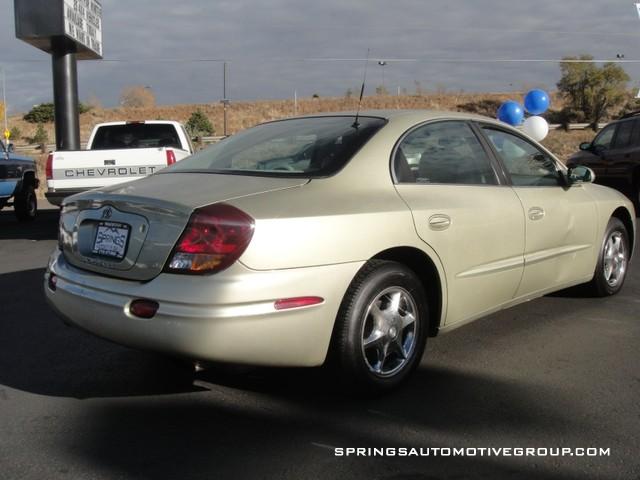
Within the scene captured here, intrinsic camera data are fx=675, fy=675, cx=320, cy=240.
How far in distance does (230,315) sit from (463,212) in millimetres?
1665

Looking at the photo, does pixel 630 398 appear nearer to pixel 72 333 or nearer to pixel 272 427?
pixel 272 427

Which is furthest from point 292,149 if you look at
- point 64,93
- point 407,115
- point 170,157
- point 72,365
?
point 64,93

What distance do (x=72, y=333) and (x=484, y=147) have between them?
10.5ft

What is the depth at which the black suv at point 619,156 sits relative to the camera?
11.6m

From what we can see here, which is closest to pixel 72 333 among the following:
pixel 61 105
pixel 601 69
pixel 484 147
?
pixel 484 147

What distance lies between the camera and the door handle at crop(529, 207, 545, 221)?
14.9 feet

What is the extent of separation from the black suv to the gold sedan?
7.73 m

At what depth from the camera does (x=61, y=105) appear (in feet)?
52.5

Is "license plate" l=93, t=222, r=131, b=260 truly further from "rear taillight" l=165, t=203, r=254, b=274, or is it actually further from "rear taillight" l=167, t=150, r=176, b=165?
"rear taillight" l=167, t=150, r=176, b=165

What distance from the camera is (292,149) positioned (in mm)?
4059

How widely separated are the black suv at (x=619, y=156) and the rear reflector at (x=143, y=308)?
1017 centimetres

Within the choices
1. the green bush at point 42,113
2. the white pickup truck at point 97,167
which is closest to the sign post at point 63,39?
the white pickup truck at point 97,167

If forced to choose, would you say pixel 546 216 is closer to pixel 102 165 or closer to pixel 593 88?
pixel 102 165

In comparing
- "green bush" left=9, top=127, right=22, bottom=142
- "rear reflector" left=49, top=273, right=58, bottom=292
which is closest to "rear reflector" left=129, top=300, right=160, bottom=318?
"rear reflector" left=49, top=273, right=58, bottom=292
